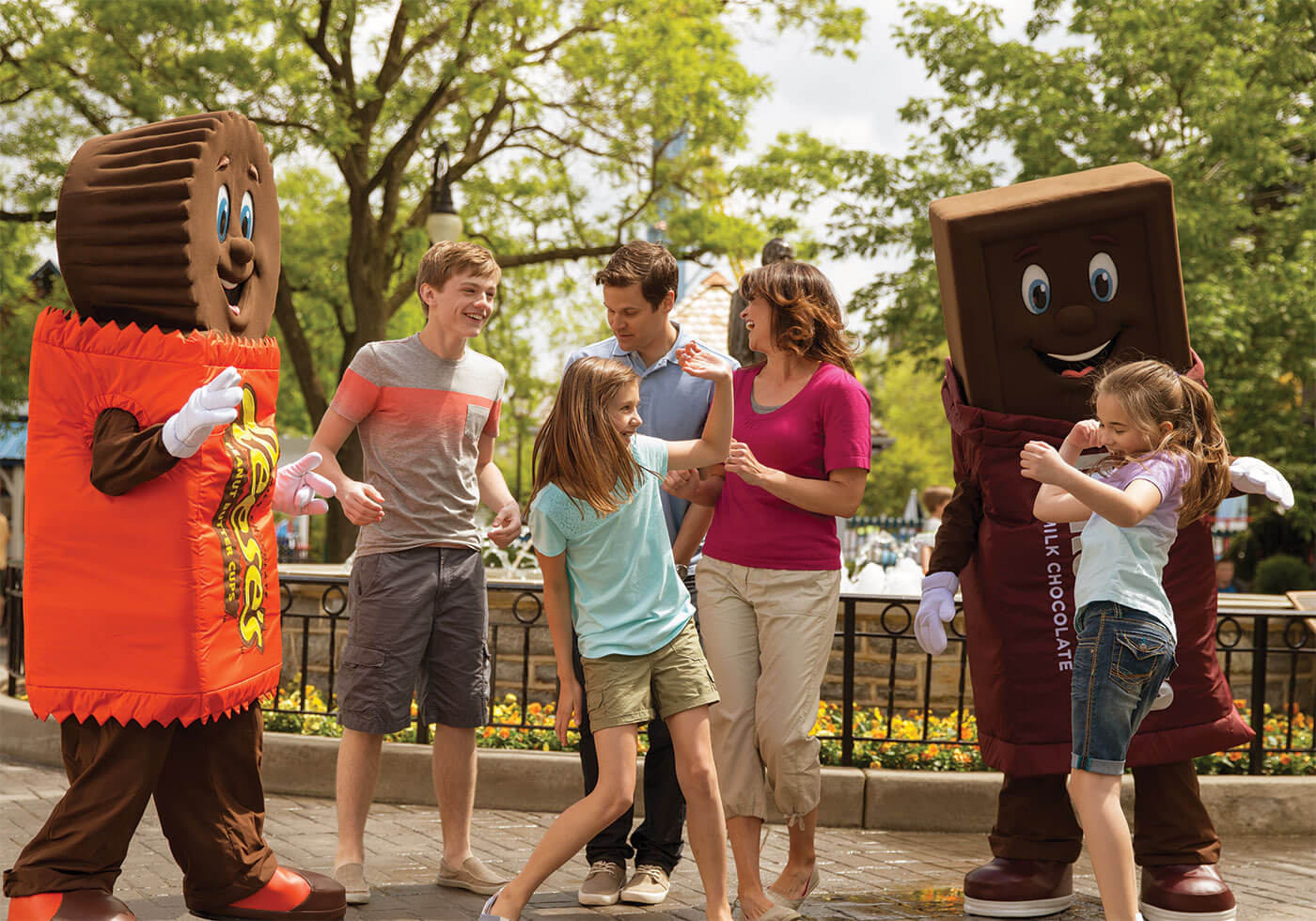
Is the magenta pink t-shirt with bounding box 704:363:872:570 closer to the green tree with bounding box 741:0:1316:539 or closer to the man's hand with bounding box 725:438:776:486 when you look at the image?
the man's hand with bounding box 725:438:776:486

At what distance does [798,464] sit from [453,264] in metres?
1.34

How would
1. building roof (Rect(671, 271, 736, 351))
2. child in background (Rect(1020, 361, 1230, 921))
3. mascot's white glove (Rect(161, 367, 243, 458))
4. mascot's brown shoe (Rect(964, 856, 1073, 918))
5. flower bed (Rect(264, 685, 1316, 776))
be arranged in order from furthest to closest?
building roof (Rect(671, 271, 736, 351)), flower bed (Rect(264, 685, 1316, 776)), mascot's brown shoe (Rect(964, 856, 1073, 918)), child in background (Rect(1020, 361, 1230, 921)), mascot's white glove (Rect(161, 367, 243, 458))

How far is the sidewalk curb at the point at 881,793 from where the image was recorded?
5828mm

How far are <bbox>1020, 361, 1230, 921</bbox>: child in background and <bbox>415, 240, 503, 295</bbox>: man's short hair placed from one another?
1.94 metres

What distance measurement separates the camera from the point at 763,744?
4176mm

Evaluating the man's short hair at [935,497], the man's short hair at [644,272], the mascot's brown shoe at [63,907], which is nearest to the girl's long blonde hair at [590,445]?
the man's short hair at [644,272]

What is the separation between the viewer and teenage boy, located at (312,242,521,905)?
4.46m

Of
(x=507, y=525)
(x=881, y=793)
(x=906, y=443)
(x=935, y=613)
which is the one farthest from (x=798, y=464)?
(x=906, y=443)

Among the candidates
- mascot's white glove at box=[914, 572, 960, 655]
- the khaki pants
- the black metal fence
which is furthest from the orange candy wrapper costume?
the black metal fence

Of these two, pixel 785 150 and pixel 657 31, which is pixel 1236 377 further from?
pixel 657 31

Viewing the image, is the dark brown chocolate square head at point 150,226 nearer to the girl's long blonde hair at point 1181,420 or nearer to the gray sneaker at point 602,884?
the gray sneaker at point 602,884

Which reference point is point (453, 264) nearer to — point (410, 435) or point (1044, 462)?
point (410, 435)

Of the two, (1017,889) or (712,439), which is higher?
(712,439)

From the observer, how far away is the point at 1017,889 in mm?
4273
